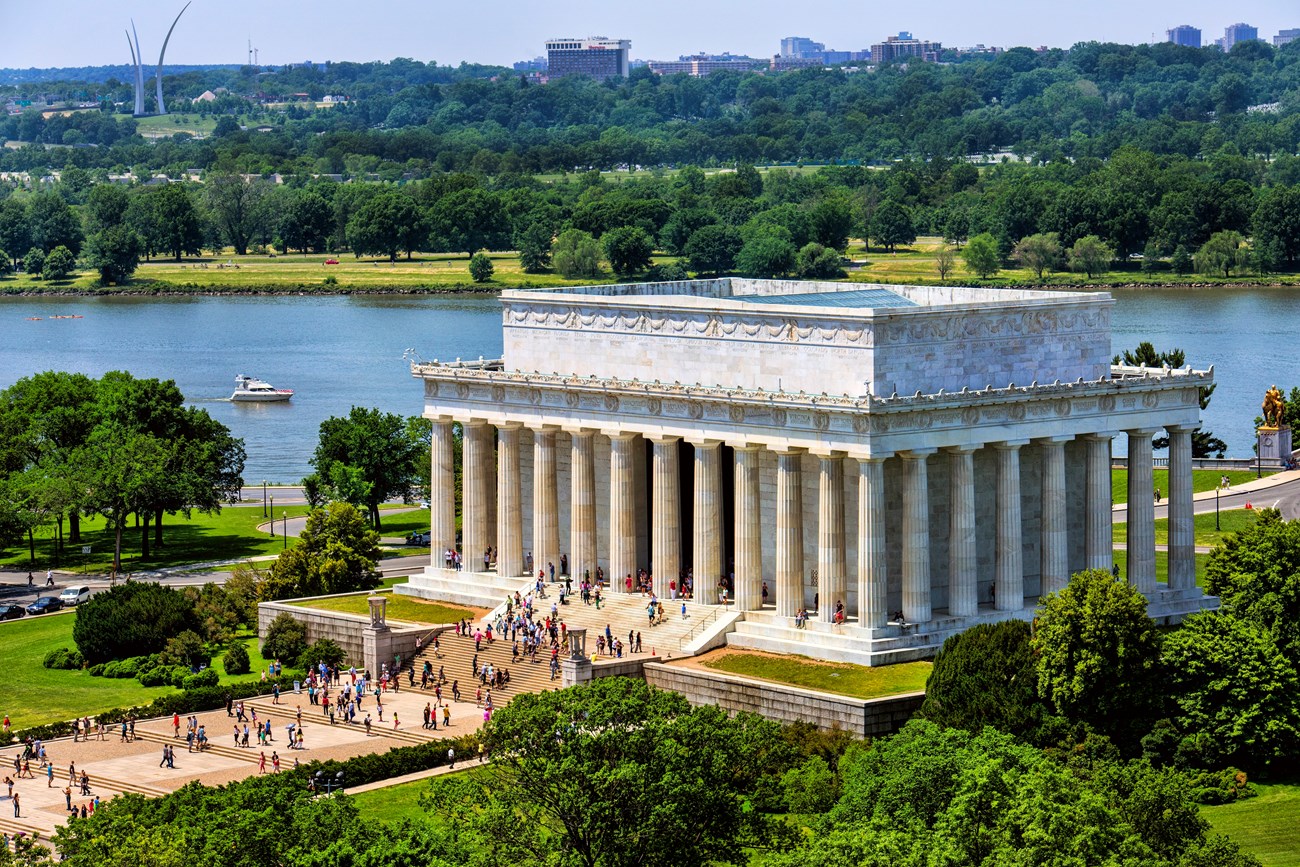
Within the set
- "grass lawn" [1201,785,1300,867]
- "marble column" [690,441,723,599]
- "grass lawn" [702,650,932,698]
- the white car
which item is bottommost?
"grass lawn" [1201,785,1300,867]

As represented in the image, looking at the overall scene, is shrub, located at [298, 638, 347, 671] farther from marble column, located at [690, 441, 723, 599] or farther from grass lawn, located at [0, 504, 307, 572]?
grass lawn, located at [0, 504, 307, 572]

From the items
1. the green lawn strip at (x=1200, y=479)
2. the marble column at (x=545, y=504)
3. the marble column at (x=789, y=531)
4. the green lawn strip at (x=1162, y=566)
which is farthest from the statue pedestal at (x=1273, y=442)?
the marble column at (x=789, y=531)

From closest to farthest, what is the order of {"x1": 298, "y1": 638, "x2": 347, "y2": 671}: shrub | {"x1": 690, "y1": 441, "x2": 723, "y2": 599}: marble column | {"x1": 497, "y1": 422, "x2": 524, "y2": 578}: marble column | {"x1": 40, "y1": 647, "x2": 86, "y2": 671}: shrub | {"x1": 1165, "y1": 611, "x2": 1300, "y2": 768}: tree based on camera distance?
{"x1": 1165, "y1": 611, "x2": 1300, "y2": 768}: tree < {"x1": 690, "y1": 441, "x2": 723, "y2": 599}: marble column < {"x1": 298, "y1": 638, "x2": 347, "y2": 671}: shrub < {"x1": 497, "y1": 422, "x2": 524, "y2": 578}: marble column < {"x1": 40, "y1": 647, "x2": 86, "y2": 671}: shrub

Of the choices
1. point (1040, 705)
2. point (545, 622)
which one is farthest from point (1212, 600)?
point (545, 622)

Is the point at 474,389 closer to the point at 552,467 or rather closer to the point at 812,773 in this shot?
Result: the point at 552,467

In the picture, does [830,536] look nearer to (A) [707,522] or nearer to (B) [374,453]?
(A) [707,522]

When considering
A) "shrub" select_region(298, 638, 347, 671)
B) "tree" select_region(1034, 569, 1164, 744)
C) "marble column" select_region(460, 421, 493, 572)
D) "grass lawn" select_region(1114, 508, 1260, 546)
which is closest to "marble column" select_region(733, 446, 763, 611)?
"tree" select_region(1034, 569, 1164, 744)

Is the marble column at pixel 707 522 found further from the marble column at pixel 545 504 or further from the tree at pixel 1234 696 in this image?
the tree at pixel 1234 696

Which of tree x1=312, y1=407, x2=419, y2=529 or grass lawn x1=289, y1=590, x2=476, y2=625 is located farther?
tree x1=312, y1=407, x2=419, y2=529
